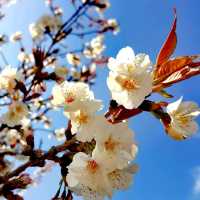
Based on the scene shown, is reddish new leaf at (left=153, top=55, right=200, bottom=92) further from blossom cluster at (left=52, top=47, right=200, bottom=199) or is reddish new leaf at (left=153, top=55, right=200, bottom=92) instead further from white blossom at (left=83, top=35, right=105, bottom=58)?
white blossom at (left=83, top=35, right=105, bottom=58)

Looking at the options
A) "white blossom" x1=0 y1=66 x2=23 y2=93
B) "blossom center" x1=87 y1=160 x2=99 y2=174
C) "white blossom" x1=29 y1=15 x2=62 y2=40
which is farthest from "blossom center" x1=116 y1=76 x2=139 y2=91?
"white blossom" x1=29 y1=15 x2=62 y2=40

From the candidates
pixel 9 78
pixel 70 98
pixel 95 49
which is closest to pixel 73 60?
pixel 95 49

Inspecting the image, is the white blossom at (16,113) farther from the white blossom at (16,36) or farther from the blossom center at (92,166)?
the white blossom at (16,36)

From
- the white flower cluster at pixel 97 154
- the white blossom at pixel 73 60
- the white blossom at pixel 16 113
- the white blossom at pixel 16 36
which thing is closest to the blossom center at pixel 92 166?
the white flower cluster at pixel 97 154

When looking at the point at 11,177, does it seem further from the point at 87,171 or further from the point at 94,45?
the point at 94,45

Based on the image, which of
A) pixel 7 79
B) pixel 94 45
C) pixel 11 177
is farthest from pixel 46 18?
pixel 11 177

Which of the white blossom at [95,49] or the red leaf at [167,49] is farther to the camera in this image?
the white blossom at [95,49]
